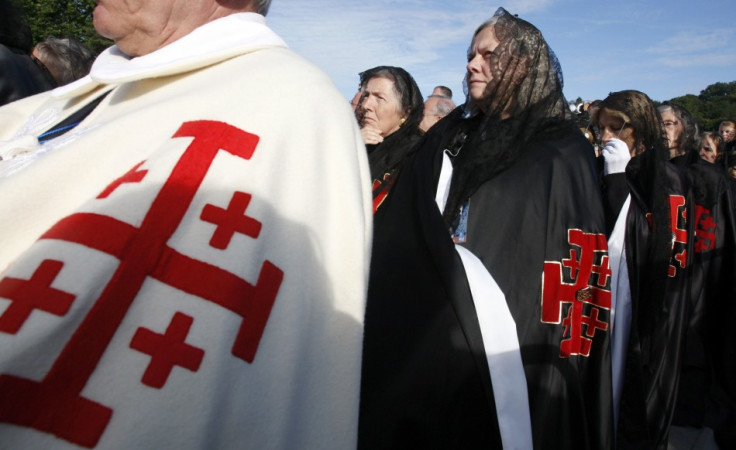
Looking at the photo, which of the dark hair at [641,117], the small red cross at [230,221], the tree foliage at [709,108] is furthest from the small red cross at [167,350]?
the tree foliage at [709,108]

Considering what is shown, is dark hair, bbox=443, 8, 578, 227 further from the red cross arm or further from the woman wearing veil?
the red cross arm

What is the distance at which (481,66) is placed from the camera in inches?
100

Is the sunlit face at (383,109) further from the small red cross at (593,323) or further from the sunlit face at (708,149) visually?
the sunlit face at (708,149)

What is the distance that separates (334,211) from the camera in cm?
87

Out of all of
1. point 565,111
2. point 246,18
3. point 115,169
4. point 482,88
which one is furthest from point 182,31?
point 565,111

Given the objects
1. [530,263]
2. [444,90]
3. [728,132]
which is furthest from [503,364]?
[728,132]

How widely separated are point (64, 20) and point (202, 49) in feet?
83.7

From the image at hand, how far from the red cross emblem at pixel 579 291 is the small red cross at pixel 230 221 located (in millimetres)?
1581

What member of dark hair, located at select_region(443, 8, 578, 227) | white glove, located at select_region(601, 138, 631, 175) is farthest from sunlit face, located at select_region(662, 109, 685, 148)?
dark hair, located at select_region(443, 8, 578, 227)

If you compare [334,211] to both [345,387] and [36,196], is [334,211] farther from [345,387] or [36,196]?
[36,196]

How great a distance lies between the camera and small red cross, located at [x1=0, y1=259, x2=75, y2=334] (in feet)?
2.02

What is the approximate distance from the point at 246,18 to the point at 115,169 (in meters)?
0.46

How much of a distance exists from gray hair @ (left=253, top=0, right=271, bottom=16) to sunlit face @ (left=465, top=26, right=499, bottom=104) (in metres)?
1.51

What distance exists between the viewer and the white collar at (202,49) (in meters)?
0.97
